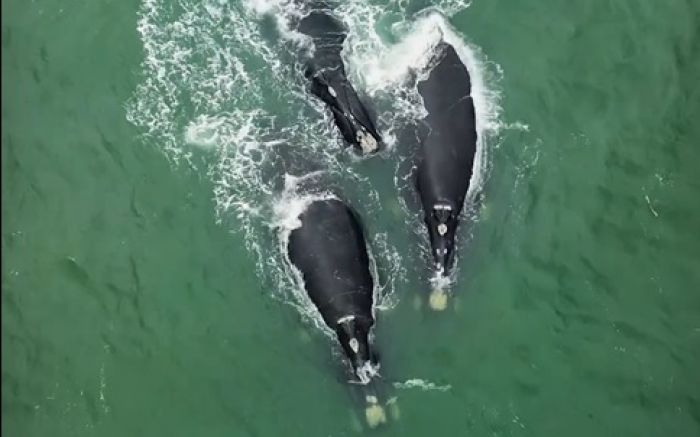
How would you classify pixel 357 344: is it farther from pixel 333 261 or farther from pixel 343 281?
pixel 333 261

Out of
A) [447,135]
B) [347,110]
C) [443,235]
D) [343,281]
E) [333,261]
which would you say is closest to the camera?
[343,281]

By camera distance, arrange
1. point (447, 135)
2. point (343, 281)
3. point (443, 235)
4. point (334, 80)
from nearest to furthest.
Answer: point (343, 281) < point (443, 235) < point (447, 135) < point (334, 80)

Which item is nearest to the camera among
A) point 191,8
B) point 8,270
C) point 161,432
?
point 161,432

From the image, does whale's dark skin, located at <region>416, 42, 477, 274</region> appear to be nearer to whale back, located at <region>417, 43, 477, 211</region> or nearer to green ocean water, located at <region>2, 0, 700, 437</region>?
whale back, located at <region>417, 43, 477, 211</region>

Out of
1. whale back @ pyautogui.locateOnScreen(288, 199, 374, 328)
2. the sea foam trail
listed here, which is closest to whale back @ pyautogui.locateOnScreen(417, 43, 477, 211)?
the sea foam trail

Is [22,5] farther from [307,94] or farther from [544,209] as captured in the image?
[544,209]

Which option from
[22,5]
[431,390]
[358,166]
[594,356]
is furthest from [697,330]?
[22,5]

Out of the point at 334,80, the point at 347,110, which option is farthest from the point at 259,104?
the point at 347,110

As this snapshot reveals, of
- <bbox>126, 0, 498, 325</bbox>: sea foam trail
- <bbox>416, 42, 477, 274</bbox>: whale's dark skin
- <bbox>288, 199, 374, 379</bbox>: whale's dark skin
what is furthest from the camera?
<bbox>126, 0, 498, 325</bbox>: sea foam trail
